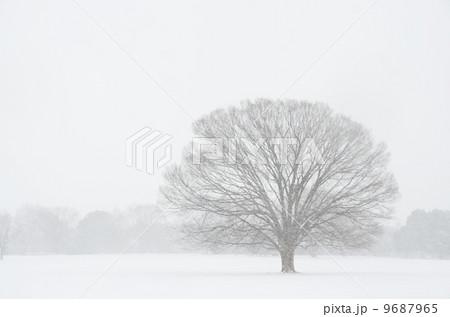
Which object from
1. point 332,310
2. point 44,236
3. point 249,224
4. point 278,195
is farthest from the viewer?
point 44,236

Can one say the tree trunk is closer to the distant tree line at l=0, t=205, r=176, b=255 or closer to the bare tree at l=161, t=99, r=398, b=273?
the bare tree at l=161, t=99, r=398, b=273

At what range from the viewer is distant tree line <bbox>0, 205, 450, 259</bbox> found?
266ft

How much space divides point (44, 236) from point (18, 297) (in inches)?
3623

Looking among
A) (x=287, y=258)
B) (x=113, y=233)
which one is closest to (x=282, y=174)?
(x=287, y=258)

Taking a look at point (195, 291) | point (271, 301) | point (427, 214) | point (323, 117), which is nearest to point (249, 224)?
point (323, 117)

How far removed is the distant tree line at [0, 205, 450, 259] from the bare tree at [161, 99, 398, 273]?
51.1 metres

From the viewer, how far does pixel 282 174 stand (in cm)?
2784

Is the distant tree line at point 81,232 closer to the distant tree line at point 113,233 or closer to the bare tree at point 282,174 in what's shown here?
the distant tree line at point 113,233

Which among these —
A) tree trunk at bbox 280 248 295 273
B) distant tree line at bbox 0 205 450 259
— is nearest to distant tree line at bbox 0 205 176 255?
distant tree line at bbox 0 205 450 259

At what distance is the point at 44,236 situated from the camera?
10275 centimetres

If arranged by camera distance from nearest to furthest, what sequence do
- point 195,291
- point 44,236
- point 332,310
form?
point 332,310
point 195,291
point 44,236

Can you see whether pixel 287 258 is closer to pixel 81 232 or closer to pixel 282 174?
pixel 282 174

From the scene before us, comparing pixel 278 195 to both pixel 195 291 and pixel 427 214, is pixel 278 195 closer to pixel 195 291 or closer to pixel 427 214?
pixel 195 291

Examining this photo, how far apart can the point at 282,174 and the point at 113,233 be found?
89899 mm
